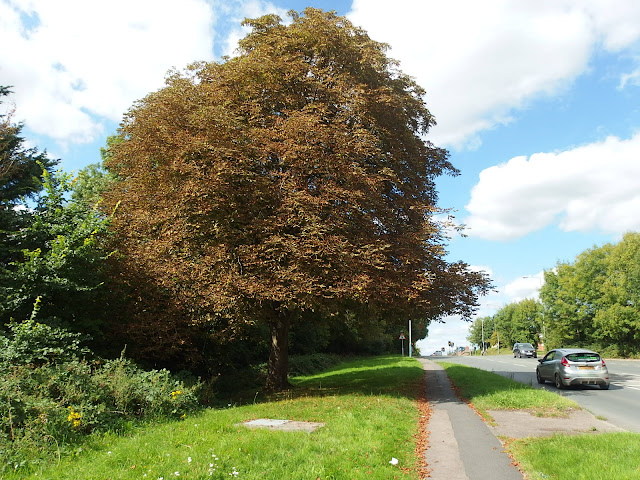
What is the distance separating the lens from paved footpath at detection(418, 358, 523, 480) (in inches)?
261

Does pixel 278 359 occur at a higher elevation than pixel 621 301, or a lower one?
lower

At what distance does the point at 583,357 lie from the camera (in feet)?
59.6

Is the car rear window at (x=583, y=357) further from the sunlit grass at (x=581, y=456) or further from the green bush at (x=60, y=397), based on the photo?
the green bush at (x=60, y=397)

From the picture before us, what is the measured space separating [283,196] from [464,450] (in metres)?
8.10

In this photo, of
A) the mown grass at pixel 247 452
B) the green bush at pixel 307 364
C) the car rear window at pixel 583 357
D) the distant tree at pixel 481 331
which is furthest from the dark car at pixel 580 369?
the distant tree at pixel 481 331

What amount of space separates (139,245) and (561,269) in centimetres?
6160

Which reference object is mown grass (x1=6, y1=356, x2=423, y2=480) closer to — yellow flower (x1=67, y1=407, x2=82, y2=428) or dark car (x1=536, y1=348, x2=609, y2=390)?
yellow flower (x1=67, y1=407, x2=82, y2=428)

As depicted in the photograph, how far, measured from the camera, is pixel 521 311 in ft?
328

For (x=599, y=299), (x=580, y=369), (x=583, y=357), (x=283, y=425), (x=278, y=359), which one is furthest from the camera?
(x=599, y=299)

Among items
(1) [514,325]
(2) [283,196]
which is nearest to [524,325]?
(1) [514,325]

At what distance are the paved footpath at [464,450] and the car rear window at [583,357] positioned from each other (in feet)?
26.9

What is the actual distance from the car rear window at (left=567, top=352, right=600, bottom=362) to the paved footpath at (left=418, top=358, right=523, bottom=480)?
26.9 ft

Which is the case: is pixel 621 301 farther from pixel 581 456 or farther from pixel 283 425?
pixel 283 425

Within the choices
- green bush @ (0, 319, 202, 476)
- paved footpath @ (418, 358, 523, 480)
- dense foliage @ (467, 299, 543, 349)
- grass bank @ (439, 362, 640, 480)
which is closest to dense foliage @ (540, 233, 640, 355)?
dense foliage @ (467, 299, 543, 349)
